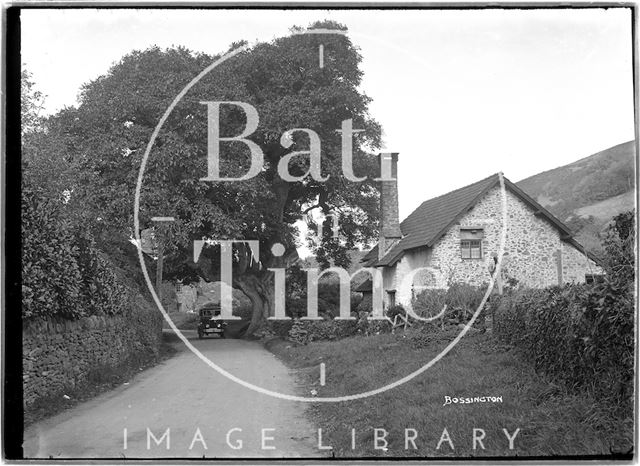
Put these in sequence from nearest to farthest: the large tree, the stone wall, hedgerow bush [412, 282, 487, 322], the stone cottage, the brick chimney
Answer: the stone wall
hedgerow bush [412, 282, 487, 322]
the large tree
the stone cottage
the brick chimney

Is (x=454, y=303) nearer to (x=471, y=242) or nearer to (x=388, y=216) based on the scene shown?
(x=471, y=242)

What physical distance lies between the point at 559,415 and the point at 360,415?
278cm

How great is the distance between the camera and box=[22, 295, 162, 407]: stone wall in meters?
8.97

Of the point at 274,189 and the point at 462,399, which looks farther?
the point at 274,189

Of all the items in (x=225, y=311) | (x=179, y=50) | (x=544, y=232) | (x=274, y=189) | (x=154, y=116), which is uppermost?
(x=179, y=50)

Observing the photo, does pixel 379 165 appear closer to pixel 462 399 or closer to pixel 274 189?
pixel 274 189

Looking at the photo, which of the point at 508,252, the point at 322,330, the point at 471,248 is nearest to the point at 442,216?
the point at 471,248

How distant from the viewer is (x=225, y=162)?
55.8 ft

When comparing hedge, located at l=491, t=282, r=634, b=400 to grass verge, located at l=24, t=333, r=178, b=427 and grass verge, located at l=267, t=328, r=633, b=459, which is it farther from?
grass verge, located at l=24, t=333, r=178, b=427

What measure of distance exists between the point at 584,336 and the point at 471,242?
15.0 m

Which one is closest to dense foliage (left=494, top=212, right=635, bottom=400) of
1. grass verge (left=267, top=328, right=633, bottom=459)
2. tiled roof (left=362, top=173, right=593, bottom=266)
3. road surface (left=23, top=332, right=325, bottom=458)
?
grass verge (left=267, top=328, right=633, bottom=459)

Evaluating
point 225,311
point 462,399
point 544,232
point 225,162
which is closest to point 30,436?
point 462,399

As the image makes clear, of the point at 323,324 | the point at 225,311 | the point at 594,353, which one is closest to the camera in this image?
the point at 594,353

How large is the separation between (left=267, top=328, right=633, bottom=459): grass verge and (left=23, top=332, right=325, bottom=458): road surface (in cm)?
60
